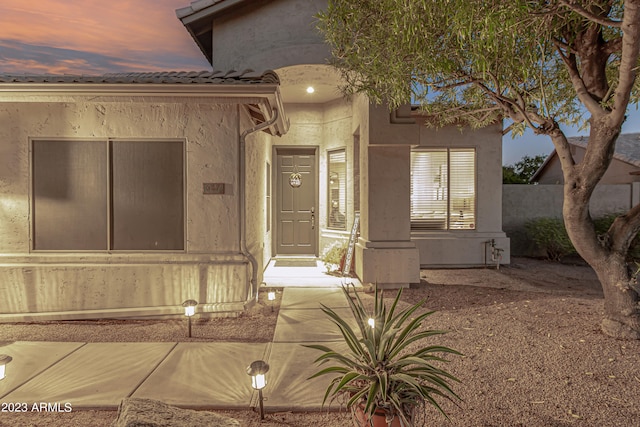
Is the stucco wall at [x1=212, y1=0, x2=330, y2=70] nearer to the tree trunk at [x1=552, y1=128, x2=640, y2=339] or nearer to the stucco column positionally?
the stucco column

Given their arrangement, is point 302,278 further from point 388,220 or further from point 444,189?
point 444,189

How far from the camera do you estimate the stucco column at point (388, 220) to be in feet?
22.6

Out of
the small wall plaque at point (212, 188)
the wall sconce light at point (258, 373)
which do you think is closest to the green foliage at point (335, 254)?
the small wall plaque at point (212, 188)

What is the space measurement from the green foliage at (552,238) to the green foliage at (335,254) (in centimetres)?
607

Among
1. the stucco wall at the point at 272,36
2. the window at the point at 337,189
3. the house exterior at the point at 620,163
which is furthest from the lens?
the house exterior at the point at 620,163

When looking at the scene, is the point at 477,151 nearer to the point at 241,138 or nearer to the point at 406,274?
the point at 406,274

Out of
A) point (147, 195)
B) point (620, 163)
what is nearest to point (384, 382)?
point (147, 195)

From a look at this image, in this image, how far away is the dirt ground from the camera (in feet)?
9.12

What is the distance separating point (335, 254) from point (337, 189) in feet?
5.90

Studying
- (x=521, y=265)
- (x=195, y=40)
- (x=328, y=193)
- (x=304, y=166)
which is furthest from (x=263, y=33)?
(x=521, y=265)

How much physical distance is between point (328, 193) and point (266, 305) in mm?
4422

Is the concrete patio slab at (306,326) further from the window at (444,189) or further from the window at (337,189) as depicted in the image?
the window at (444,189)

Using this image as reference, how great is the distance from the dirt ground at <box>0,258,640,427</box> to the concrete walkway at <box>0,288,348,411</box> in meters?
0.21

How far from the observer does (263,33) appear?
804 centimetres
